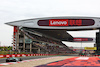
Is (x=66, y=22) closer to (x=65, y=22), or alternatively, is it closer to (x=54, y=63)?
(x=65, y=22)

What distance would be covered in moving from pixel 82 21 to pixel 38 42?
20.0 metres

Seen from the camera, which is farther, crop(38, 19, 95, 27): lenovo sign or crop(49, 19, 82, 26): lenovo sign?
crop(49, 19, 82, 26): lenovo sign

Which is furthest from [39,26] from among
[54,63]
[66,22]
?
[54,63]

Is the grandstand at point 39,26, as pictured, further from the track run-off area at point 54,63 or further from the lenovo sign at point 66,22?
the track run-off area at point 54,63

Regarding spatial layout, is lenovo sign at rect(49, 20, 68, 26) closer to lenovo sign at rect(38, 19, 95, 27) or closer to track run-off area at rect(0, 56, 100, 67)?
lenovo sign at rect(38, 19, 95, 27)

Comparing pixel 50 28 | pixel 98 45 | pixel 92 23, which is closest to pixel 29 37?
pixel 50 28

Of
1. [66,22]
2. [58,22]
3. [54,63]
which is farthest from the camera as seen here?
[58,22]

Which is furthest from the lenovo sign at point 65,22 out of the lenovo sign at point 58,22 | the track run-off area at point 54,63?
the track run-off area at point 54,63

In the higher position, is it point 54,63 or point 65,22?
point 65,22

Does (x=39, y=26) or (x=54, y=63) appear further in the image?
(x=39, y=26)

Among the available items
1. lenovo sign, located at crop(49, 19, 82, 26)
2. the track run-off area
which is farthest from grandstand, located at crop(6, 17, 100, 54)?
the track run-off area

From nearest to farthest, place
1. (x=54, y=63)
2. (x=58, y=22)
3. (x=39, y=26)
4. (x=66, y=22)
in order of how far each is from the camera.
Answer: (x=54, y=63), (x=66, y=22), (x=58, y=22), (x=39, y=26)

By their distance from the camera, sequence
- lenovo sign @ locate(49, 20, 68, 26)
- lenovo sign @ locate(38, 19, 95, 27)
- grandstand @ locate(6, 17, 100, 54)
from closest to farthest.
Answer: grandstand @ locate(6, 17, 100, 54) < lenovo sign @ locate(38, 19, 95, 27) < lenovo sign @ locate(49, 20, 68, 26)

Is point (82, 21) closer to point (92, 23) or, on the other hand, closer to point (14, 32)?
point (92, 23)
